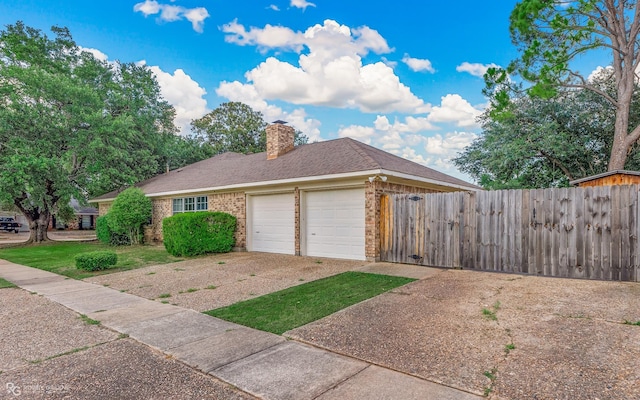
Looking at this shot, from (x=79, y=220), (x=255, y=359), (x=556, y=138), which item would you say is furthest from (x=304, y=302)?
(x=79, y=220)

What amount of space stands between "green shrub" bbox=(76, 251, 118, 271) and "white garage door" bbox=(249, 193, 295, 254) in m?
4.80

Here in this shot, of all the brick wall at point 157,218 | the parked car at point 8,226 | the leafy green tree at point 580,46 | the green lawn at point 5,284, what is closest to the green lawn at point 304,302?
the green lawn at point 5,284

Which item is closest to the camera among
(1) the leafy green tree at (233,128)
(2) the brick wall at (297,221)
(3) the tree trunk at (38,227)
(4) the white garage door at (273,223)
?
(2) the brick wall at (297,221)

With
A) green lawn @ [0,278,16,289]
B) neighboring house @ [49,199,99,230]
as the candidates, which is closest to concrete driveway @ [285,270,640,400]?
green lawn @ [0,278,16,289]

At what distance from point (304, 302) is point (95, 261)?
6.79m

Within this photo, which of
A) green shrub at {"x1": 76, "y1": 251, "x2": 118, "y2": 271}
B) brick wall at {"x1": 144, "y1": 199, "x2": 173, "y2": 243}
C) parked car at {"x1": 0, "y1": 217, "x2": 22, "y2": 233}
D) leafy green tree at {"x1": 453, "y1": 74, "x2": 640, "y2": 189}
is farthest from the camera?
parked car at {"x1": 0, "y1": 217, "x2": 22, "y2": 233}

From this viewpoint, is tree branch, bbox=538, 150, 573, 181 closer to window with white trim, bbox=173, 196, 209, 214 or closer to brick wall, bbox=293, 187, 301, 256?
brick wall, bbox=293, 187, 301, 256


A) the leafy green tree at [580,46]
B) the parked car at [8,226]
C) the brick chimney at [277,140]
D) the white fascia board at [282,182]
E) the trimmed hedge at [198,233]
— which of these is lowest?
the parked car at [8,226]

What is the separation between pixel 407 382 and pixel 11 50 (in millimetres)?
27431

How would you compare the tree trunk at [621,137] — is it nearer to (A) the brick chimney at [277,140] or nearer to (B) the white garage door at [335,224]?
(B) the white garage door at [335,224]

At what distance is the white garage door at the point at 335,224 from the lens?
10109 millimetres

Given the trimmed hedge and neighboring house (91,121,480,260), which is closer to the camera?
neighboring house (91,121,480,260)

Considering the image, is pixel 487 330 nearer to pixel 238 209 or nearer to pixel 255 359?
pixel 255 359

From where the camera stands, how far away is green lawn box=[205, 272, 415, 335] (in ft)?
15.7
